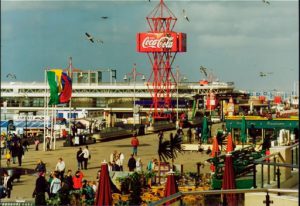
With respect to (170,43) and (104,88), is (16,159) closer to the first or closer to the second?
(170,43)

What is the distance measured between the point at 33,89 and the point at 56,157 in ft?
361

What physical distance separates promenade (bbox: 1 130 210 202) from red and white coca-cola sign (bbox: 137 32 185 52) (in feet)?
125

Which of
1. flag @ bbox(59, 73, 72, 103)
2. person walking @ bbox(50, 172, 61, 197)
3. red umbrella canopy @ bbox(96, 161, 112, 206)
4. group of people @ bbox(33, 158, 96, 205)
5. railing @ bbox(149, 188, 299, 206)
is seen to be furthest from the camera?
flag @ bbox(59, 73, 72, 103)

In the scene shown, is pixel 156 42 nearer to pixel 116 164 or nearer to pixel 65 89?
pixel 65 89

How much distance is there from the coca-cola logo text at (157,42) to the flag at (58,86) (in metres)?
44.4

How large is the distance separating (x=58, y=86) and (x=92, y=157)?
6229 millimetres

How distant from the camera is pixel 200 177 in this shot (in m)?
17.4

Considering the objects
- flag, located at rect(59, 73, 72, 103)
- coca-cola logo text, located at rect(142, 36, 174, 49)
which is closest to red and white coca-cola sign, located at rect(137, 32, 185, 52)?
coca-cola logo text, located at rect(142, 36, 174, 49)

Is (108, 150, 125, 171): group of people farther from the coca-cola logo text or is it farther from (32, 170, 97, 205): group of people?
the coca-cola logo text

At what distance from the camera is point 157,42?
7906 centimetres

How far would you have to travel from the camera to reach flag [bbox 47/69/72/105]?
34.3 metres

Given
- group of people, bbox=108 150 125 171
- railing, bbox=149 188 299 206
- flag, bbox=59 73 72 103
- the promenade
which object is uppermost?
flag, bbox=59 73 72 103

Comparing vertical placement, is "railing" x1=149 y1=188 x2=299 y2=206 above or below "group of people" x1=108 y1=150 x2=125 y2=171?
above

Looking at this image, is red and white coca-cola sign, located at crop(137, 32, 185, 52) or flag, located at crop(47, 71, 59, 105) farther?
red and white coca-cola sign, located at crop(137, 32, 185, 52)
